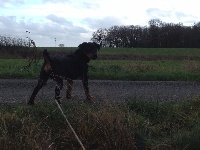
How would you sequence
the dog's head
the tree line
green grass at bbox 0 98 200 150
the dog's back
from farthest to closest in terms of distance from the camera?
the tree line < the dog's head < the dog's back < green grass at bbox 0 98 200 150

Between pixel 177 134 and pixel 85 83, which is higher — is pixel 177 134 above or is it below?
below

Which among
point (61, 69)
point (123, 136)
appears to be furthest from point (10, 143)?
point (61, 69)

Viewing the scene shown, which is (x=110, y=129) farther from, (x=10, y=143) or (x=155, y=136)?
(x=10, y=143)

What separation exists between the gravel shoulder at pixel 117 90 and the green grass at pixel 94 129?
2416 mm

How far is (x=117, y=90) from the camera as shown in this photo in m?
12.4

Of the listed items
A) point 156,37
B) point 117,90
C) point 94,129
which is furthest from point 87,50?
point 156,37

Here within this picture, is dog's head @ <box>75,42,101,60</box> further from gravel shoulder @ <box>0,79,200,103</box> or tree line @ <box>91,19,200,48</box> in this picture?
tree line @ <box>91,19,200,48</box>

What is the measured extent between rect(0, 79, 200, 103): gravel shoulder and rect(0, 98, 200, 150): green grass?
2416 mm

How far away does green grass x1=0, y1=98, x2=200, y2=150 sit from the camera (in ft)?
20.4

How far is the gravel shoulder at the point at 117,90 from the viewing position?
10586 mm

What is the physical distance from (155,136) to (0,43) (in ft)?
98.5

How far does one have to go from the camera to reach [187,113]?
27.5 ft

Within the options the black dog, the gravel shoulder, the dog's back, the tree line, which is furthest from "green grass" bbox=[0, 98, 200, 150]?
the tree line

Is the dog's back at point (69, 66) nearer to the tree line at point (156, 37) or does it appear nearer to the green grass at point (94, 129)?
the green grass at point (94, 129)
